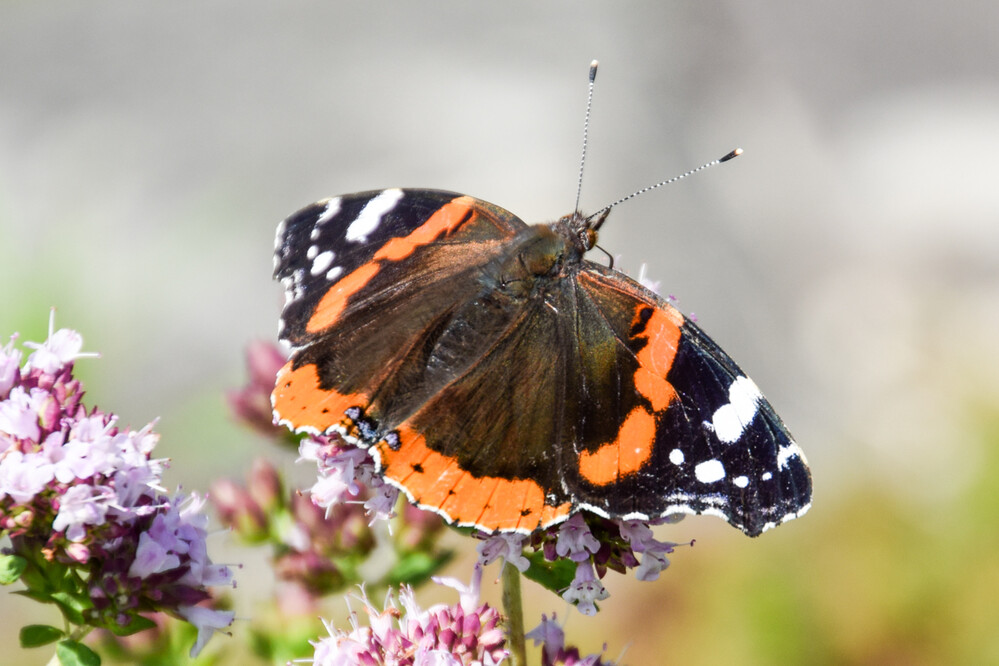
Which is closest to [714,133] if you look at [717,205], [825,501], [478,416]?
[717,205]

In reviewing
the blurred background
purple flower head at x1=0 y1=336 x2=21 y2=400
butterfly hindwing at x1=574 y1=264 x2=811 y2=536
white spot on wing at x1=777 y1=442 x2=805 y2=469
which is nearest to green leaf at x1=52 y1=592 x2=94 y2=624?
purple flower head at x1=0 y1=336 x2=21 y2=400

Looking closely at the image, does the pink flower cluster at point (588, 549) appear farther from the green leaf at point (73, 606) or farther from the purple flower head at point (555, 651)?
the green leaf at point (73, 606)

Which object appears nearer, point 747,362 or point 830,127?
point 747,362

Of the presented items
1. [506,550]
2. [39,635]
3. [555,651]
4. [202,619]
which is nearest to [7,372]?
[39,635]

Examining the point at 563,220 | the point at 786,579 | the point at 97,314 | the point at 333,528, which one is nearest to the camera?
the point at 563,220

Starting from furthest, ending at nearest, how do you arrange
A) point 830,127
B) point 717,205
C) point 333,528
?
point 830,127
point 717,205
point 333,528

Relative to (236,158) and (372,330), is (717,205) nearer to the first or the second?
(236,158)

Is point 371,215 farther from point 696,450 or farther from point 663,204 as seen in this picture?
point 663,204
